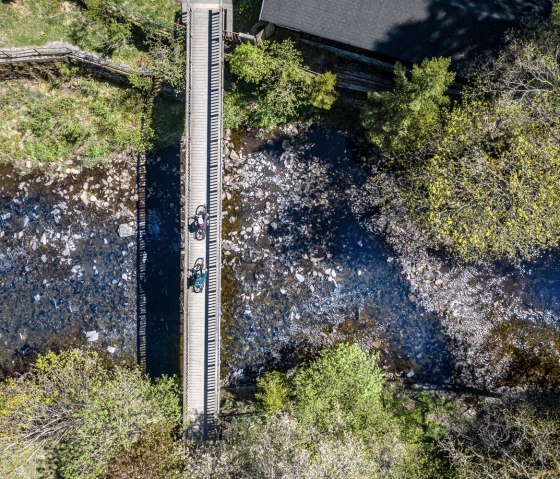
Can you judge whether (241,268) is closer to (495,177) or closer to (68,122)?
(68,122)

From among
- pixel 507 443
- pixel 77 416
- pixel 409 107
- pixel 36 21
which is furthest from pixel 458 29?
pixel 77 416


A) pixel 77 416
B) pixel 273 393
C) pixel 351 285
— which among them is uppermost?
pixel 351 285

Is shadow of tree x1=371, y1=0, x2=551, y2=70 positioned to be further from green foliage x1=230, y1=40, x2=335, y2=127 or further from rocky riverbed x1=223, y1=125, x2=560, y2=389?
rocky riverbed x1=223, y1=125, x2=560, y2=389

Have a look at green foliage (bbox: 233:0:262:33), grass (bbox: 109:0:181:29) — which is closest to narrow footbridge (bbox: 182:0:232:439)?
green foliage (bbox: 233:0:262:33)

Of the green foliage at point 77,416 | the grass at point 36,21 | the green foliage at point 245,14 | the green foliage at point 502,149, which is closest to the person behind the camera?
the green foliage at point 502,149

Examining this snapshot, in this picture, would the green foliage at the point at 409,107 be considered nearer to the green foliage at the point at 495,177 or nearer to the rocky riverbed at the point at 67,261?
the green foliage at the point at 495,177

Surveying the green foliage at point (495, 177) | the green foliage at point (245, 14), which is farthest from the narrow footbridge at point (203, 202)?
the green foliage at point (495, 177)
